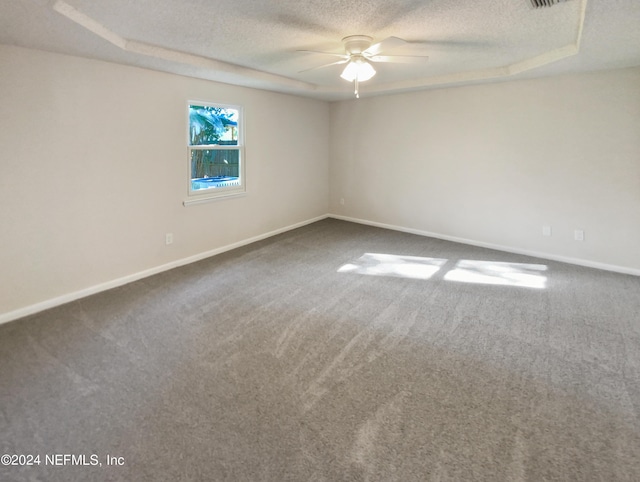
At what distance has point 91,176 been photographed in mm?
3336

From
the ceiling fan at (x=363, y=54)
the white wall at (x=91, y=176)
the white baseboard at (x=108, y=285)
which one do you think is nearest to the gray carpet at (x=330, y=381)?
the white baseboard at (x=108, y=285)

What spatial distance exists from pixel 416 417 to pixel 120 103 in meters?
3.73

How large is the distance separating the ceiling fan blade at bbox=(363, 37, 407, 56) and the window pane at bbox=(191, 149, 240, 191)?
2.38 meters

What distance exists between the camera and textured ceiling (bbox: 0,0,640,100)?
232 cm

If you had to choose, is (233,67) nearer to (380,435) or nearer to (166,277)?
(166,277)

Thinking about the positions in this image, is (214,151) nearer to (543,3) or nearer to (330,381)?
(330,381)

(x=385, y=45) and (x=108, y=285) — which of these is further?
(x=108, y=285)

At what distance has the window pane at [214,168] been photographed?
4.40m

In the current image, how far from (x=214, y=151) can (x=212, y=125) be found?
0.33 m

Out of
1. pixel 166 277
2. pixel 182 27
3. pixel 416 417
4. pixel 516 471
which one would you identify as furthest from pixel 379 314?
pixel 182 27

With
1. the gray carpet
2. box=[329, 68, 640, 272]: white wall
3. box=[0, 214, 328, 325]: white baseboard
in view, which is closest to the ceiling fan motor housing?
the gray carpet

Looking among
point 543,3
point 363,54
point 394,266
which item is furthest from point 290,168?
point 543,3

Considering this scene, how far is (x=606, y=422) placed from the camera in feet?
A: 6.00

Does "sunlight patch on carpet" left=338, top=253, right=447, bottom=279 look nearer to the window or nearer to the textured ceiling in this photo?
the window
